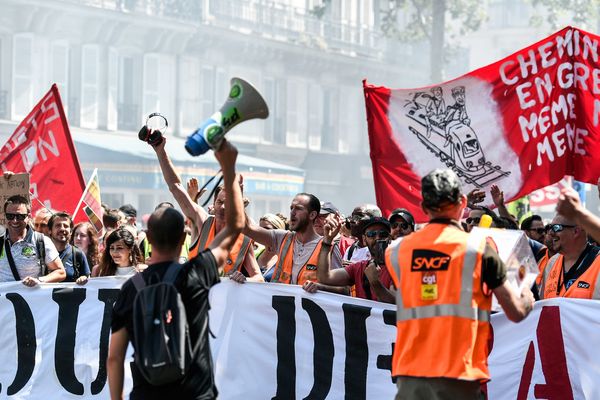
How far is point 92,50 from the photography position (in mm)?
32500

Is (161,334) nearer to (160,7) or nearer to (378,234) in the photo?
(378,234)

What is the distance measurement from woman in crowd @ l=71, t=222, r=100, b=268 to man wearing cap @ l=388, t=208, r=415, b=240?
3474mm

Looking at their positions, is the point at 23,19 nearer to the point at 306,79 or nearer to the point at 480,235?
the point at 306,79

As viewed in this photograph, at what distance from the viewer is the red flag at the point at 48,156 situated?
39.5 feet

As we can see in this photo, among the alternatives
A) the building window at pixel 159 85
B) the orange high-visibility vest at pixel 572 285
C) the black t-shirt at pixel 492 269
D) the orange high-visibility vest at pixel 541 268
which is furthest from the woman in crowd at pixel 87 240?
the building window at pixel 159 85

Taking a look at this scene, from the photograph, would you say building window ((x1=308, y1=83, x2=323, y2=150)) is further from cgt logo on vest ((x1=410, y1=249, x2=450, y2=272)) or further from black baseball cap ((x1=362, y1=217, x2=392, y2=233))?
cgt logo on vest ((x1=410, y1=249, x2=450, y2=272))

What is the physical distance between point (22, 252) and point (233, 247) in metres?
1.60

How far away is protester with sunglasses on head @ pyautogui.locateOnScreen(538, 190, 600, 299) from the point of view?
24.1 ft

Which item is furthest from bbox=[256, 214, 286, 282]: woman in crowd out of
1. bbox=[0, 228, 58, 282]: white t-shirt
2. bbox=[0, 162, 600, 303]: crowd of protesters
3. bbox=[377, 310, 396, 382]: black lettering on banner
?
bbox=[0, 228, 58, 282]: white t-shirt

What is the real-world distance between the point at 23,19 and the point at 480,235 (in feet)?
87.3

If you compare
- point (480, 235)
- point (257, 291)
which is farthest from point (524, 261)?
point (257, 291)

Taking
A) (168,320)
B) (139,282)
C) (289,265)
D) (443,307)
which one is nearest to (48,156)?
(289,265)

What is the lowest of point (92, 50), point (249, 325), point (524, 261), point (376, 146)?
point (249, 325)

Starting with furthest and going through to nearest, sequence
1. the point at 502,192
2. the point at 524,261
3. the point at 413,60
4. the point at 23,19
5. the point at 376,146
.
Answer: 1. the point at 413,60
2. the point at 23,19
3. the point at 376,146
4. the point at 502,192
5. the point at 524,261
